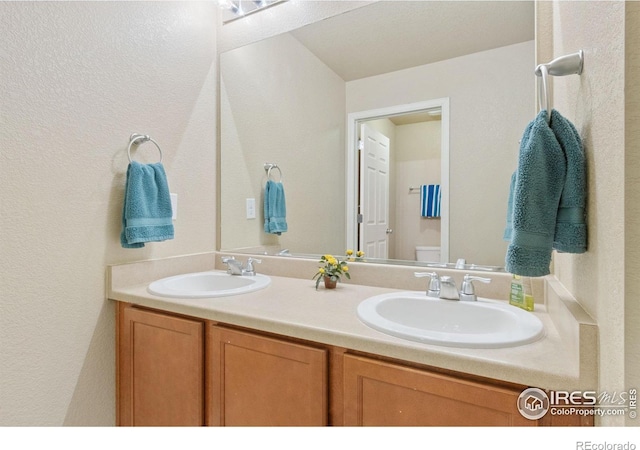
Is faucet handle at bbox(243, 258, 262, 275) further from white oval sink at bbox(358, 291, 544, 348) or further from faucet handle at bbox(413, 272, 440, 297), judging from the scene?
faucet handle at bbox(413, 272, 440, 297)

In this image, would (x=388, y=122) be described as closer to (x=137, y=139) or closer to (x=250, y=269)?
(x=250, y=269)

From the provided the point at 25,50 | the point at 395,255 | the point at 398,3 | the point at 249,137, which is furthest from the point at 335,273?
the point at 25,50

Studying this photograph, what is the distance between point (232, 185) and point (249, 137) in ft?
0.92

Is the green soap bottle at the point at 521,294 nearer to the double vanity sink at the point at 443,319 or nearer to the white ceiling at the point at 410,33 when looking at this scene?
the double vanity sink at the point at 443,319

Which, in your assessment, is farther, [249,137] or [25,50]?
[249,137]

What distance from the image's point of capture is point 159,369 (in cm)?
114

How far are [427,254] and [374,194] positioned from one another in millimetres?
352

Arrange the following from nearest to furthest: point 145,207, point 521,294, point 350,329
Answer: point 350,329, point 521,294, point 145,207

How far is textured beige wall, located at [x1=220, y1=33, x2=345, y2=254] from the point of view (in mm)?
1533

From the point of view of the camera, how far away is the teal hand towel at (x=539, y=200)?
0.64 m

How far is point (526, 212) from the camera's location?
2.12 feet

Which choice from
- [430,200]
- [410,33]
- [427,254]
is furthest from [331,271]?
[410,33]

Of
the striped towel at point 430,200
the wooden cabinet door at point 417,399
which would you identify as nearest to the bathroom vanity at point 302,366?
the wooden cabinet door at point 417,399
